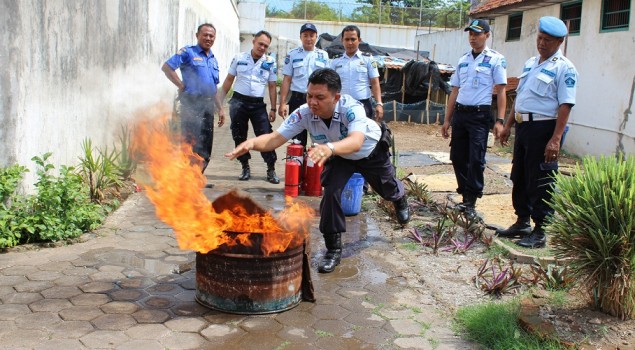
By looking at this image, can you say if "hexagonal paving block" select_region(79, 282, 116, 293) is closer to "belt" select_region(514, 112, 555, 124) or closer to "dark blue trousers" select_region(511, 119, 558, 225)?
"dark blue trousers" select_region(511, 119, 558, 225)

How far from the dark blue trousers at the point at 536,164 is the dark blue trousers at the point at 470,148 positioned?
0.73 m

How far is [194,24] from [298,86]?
652cm

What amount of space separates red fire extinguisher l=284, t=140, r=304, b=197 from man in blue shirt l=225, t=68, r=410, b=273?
2231 mm

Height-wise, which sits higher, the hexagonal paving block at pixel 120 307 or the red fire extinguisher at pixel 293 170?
the red fire extinguisher at pixel 293 170

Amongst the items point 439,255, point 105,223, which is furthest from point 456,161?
point 105,223

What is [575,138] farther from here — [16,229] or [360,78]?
[16,229]

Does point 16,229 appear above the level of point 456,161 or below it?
below

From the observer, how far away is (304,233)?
451 cm

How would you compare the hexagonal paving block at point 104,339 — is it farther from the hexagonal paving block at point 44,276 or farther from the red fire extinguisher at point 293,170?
the red fire extinguisher at point 293,170

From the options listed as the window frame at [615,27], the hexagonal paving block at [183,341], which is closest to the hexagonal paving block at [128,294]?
the hexagonal paving block at [183,341]

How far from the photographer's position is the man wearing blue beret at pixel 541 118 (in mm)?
5508

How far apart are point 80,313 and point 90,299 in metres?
0.26

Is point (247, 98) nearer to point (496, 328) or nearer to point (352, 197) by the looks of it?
point (352, 197)

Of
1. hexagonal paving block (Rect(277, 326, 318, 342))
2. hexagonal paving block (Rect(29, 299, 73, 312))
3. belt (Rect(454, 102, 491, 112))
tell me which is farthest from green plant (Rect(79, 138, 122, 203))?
belt (Rect(454, 102, 491, 112))
